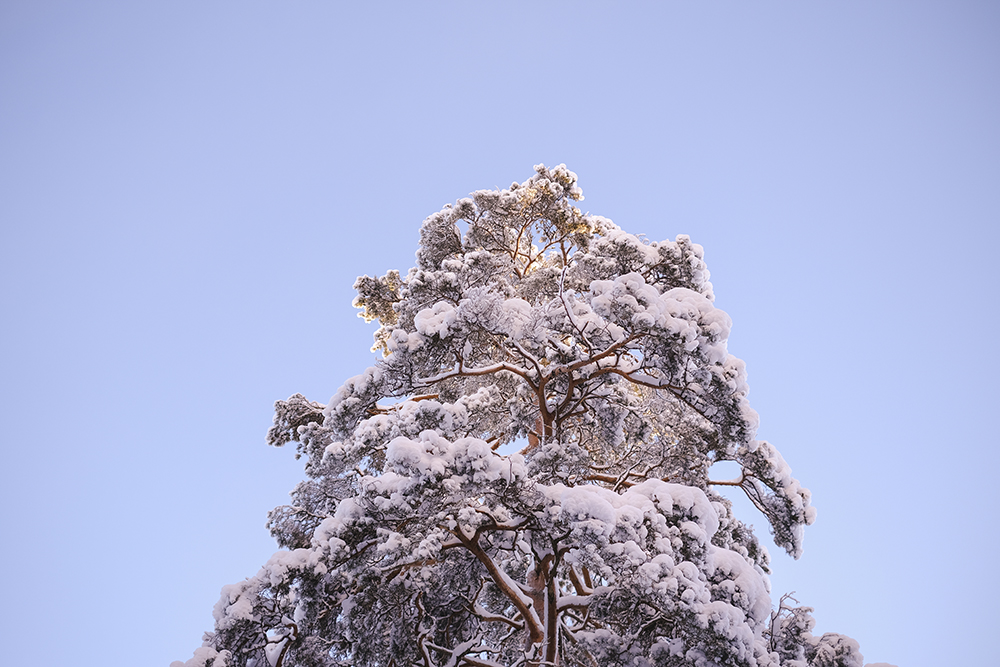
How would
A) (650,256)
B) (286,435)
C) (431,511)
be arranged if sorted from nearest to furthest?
1. (431,511)
2. (650,256)
3. (286,435)

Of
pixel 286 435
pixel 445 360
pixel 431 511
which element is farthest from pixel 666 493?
pixel 286 435

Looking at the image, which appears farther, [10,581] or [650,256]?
[10,581]

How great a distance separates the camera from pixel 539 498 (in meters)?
6.18

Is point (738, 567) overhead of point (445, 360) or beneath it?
beneath

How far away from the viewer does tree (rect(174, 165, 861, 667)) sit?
19.5 feet

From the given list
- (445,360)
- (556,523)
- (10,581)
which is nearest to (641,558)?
(556,523)

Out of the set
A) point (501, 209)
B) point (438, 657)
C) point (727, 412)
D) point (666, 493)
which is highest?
point (501, 209)

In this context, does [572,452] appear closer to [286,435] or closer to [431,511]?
[431,511]

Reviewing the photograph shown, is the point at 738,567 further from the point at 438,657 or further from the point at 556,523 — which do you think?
the point at 438,657

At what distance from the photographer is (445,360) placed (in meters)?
8.12

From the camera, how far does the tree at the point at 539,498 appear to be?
5.93 meters

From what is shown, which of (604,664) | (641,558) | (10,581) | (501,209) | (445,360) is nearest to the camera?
(641,558)

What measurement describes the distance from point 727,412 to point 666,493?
1.51m

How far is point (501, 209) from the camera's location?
10.7 m
